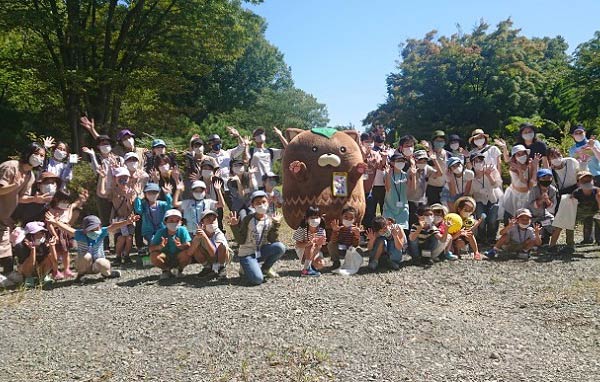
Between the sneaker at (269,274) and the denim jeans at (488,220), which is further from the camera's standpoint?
the denim jeans at (488,220)

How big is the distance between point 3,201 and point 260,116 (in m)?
22.6

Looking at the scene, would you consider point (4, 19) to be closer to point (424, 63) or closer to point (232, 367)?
point (232, 367)

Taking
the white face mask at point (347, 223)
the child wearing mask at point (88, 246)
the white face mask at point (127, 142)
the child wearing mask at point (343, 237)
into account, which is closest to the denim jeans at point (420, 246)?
Answer: the child wearing mask at point (343, 237)

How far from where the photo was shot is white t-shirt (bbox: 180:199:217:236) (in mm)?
6598

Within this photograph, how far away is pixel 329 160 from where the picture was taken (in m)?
7.02

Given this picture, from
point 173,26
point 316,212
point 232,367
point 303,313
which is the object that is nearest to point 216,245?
point 316,212

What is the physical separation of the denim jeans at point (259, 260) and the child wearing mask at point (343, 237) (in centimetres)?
88

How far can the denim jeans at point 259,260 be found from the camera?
579 centimetres

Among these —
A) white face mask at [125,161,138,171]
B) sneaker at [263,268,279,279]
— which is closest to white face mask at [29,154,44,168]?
white face mask at [125,161,138,171]

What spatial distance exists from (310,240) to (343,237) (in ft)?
2.11

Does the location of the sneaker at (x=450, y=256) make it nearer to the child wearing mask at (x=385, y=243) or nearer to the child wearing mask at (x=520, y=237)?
the child wearing mask at (x=520, y=237)

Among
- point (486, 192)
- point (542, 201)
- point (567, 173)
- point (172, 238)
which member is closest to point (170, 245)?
point (172, 238)

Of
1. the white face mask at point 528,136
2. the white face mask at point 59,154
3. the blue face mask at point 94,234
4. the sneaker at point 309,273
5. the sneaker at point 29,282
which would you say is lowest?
the sneaker at point 29,282

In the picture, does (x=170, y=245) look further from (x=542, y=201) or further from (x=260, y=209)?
(x=542, y=201)
